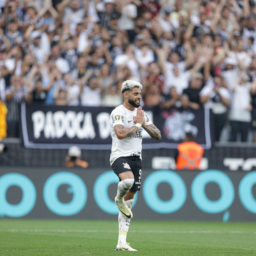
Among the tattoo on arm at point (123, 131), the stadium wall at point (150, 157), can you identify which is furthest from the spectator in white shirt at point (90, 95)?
the tattoo on arm at point (123, 131)

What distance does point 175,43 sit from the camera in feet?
64.5

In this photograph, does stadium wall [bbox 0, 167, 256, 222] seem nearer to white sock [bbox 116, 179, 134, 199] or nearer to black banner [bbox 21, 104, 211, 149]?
black banner [bbox 21, 104, 211, 149]

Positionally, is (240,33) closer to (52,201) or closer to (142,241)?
(52,201)

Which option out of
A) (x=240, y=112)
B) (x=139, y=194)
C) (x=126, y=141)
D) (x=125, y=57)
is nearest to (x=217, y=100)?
(x=240, y=112)

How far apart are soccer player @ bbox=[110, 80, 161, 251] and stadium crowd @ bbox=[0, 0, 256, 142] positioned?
754 centimetres

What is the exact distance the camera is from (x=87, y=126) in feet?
56.8

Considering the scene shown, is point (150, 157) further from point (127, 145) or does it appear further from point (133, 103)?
point (133, 103)

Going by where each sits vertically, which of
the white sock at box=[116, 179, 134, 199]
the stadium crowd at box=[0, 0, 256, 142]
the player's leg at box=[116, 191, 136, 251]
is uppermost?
the stadium crowd at box=[0, 0, 256, 142]

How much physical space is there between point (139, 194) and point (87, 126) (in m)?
2.32

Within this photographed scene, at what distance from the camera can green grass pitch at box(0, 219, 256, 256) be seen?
910 cm

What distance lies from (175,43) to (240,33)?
2380 mm

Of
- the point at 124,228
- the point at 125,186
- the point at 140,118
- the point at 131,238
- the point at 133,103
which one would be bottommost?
the point at 131,238

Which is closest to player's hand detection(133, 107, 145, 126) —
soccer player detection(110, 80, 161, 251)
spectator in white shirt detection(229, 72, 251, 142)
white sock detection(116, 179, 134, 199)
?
soccer player detection(110, 80, 161, 251)

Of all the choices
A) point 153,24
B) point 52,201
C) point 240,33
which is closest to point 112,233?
point 52,201
